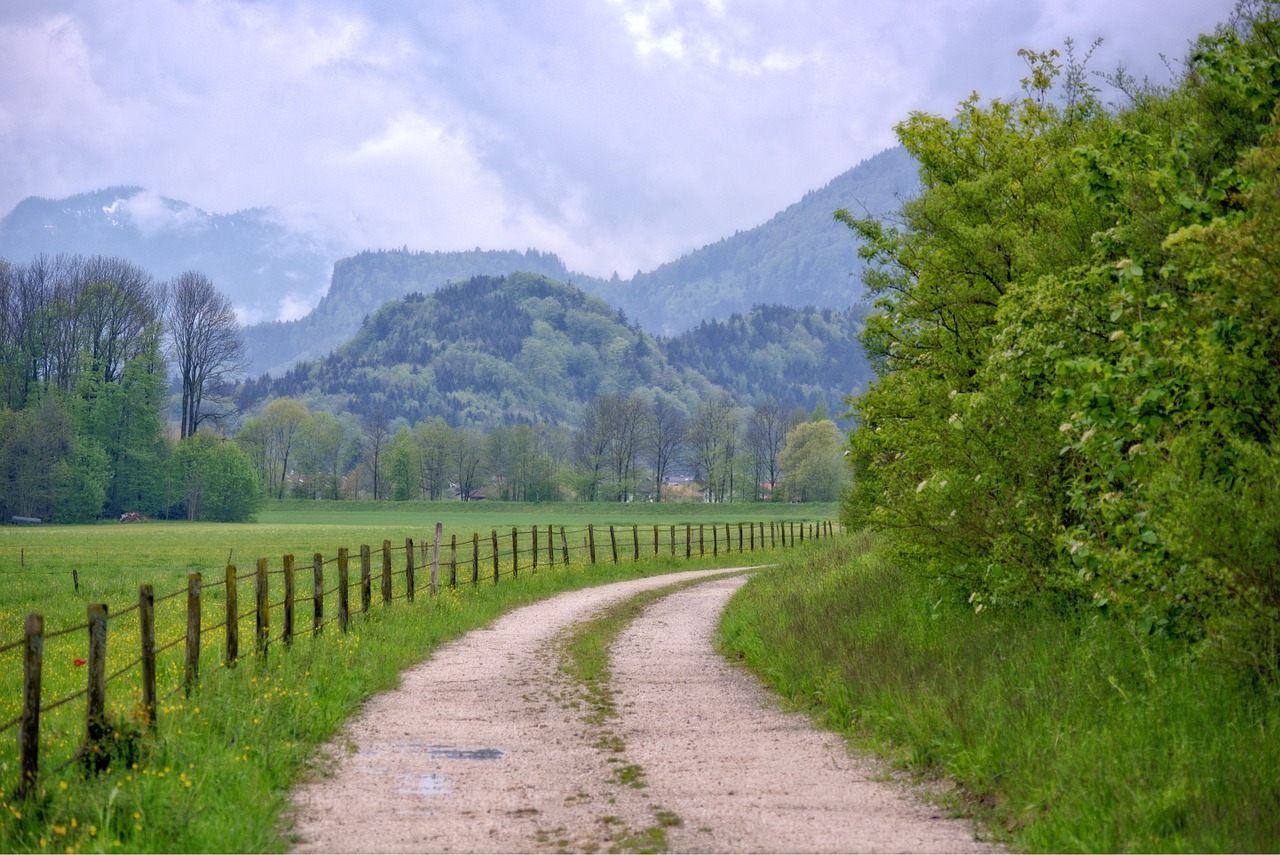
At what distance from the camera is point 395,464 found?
131 metres

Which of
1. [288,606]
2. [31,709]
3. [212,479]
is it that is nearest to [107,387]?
[212,479]

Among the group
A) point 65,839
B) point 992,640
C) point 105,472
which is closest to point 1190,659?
point 992,640

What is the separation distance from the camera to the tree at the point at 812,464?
411 ft

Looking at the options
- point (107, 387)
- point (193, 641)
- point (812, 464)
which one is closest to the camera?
point (193, 641)

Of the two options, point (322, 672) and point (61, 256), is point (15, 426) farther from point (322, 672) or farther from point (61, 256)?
point (322, 672)

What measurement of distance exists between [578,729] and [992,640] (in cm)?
468

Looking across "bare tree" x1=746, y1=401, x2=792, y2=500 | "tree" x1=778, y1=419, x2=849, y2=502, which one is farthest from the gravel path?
"bare tree" x1=746, y1=401, x2=792, y2=500

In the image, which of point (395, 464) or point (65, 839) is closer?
point (65, 839)

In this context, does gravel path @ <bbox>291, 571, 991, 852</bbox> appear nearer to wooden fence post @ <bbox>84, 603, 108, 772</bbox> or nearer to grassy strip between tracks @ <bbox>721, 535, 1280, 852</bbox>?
grassy strip between tracks @ <bbox>721, 535, 1280, 852</bbox>

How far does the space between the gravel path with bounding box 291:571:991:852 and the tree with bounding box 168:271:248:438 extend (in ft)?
263

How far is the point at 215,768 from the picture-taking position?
788 cm

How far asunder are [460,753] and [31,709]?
11.2ft

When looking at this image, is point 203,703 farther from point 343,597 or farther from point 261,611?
point 343,597

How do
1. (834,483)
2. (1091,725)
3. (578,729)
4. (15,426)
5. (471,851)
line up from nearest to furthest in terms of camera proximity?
1. (471,851)
2. (1091,725)
3. (578,729)
4. (15,426)
5. (834,483)
